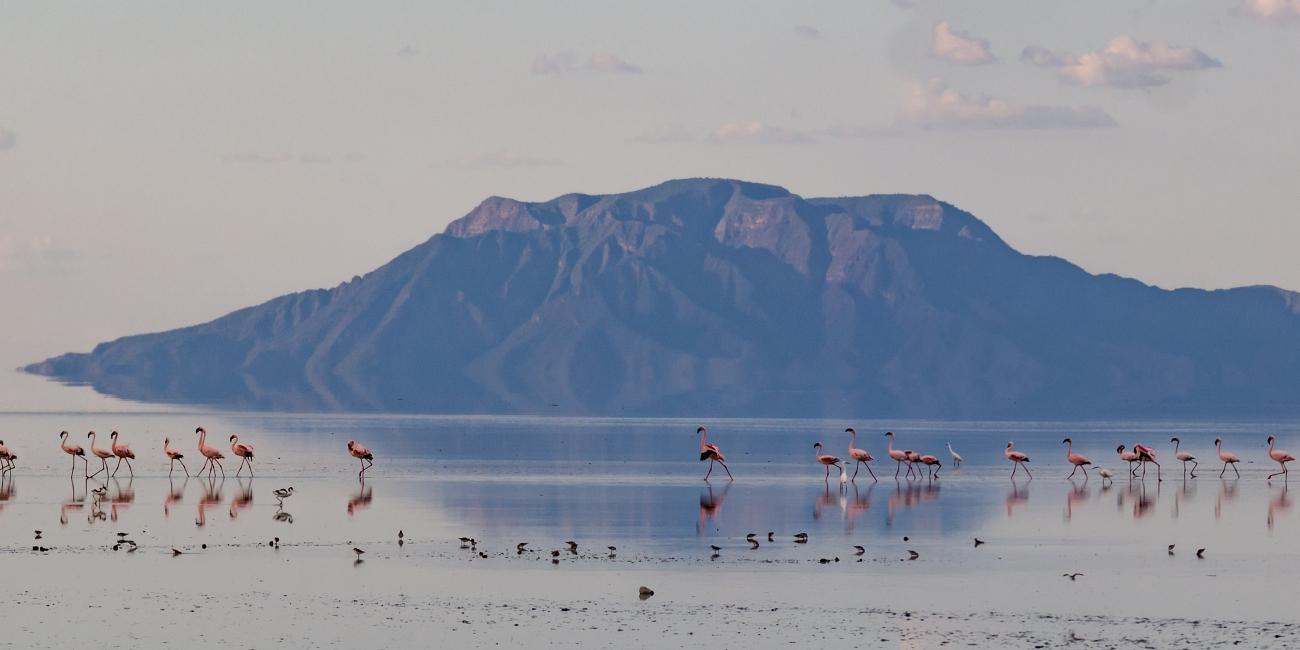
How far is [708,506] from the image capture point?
51.2 m

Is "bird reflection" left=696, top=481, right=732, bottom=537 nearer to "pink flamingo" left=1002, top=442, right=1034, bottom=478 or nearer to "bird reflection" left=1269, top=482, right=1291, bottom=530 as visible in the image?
"pink flamingo" left=1002, top=442, right=1034, bottom=478

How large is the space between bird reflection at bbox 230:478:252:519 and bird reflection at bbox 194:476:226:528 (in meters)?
0.46

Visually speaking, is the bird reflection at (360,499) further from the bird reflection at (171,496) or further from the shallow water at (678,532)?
the bird reflection at (171,496)

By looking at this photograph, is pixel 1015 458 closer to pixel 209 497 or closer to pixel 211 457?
pixel 211 457

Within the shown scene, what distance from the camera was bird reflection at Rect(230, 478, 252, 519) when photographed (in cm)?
4716

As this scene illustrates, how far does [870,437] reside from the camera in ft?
415

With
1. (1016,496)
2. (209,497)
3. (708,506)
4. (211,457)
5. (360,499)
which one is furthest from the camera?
(211,457)

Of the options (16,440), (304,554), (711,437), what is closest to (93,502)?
(304,554)

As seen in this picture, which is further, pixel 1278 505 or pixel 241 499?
pixel 1278 505

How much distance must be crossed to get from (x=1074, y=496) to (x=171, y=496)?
83.4 feet

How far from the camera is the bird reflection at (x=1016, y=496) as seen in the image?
51094 mm

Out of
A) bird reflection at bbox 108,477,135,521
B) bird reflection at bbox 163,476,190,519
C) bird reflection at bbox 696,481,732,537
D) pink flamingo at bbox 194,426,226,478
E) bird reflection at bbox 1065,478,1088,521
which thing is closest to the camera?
bird reflection at bbox 696,481,732,537

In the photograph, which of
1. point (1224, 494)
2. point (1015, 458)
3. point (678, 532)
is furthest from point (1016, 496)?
point (678, 532)

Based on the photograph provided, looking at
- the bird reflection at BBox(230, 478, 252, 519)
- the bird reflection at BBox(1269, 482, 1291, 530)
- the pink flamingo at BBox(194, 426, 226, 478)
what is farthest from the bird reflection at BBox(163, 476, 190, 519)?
the bird reflection at BBox(1269, 482, 1291, 530)
